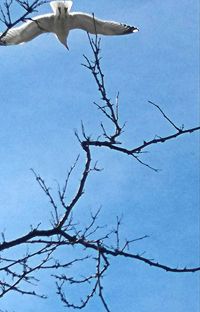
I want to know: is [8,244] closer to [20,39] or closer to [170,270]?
[170,270]

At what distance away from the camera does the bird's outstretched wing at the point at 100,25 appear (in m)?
9.51

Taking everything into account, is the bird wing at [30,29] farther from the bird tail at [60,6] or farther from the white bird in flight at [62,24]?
the bird tail at [60,6]

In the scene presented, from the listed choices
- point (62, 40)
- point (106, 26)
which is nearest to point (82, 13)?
point (106, 26)

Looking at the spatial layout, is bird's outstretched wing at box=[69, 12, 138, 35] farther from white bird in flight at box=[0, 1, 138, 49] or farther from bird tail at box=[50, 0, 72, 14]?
bird tail at box=[50, 0, 72, 14]

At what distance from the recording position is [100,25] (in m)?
9.77

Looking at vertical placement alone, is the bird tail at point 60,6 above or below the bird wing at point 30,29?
above

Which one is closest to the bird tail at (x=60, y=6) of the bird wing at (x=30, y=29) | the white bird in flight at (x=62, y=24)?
the white bird in flight at (x=62, y=24)

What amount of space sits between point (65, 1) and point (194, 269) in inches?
206

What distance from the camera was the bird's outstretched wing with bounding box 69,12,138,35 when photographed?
9.51 m

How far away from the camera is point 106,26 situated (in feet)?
32.2

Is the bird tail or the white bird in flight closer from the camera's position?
the white bird in flight

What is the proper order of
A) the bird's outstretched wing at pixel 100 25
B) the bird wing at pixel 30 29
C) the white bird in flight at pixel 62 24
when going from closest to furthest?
the bird wing at pixel 30 29 < the white bird in flight at pixel 62 24 < the bird's outstretched wing at pixel 100 25

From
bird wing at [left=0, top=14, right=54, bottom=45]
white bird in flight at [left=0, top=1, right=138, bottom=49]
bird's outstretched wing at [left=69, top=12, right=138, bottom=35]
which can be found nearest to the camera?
bird wing at [left=0, top=14, right=54, bottom=45]

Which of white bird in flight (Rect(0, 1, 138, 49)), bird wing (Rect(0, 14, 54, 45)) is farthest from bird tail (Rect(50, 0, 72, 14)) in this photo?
bird wing (Rect(0, 14, 54, 45))
